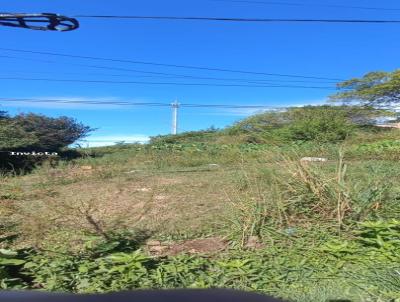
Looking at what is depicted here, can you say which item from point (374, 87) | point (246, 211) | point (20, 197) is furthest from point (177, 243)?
point (374, 87)

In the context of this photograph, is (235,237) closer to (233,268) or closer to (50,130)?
(233,268)

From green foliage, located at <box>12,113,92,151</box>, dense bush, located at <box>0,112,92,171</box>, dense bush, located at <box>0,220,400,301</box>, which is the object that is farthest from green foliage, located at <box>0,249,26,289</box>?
green foliage, located at <box>12,113,92,151</box>

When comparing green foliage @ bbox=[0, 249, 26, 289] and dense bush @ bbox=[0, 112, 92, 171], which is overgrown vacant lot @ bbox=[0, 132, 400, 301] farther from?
Result: dense bush @ bbox=[0, 112, 92, 171]

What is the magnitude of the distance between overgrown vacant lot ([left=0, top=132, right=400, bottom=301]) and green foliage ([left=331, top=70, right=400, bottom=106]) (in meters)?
28.1

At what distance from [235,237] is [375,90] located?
106ft

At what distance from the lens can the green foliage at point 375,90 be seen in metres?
35.9

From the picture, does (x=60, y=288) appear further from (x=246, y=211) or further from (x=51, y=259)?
(x=246, y=211)

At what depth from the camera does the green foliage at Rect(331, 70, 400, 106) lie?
35938mm

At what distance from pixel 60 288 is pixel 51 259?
81 centimetres

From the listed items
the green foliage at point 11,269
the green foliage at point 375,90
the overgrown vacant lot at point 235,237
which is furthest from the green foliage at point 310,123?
the green foliage at point 11,269

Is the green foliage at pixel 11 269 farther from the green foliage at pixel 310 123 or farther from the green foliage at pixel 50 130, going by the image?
the green foliage at pixel 50 130

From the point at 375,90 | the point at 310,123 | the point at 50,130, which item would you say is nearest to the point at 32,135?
the point at 50,130

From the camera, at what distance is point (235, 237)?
6.82 metres

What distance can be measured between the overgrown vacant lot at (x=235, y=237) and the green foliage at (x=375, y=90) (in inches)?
1108
